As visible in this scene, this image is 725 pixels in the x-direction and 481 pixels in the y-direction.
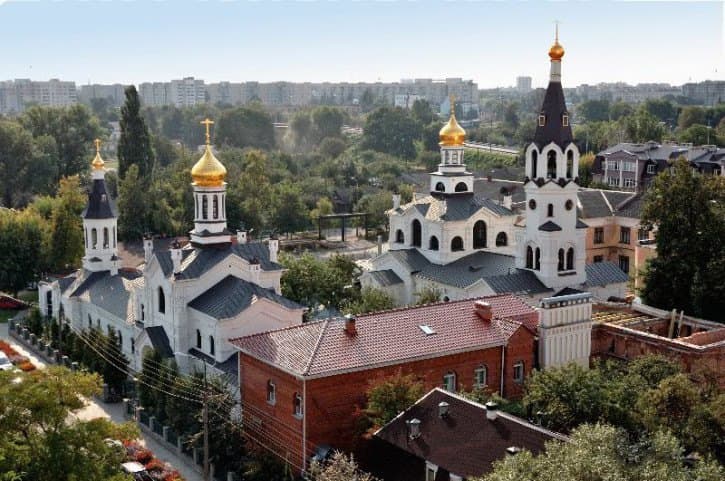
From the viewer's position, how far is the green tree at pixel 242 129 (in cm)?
11081

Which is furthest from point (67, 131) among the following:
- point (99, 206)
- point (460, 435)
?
point (460, 435)

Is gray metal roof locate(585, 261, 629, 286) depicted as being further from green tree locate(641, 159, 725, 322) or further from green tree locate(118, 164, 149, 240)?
green tree locate(118, 164, 149, 240)

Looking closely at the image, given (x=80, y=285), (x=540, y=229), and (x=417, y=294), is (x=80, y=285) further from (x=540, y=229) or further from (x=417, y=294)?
(x=540, y=229)

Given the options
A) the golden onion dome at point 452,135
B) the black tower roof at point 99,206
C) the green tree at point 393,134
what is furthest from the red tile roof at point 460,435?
the green tree at point 393,134

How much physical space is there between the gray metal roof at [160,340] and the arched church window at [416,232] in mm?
11980

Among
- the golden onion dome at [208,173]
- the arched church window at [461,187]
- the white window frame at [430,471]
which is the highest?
the golden onion dome at [208,173]

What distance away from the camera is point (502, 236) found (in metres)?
37.7

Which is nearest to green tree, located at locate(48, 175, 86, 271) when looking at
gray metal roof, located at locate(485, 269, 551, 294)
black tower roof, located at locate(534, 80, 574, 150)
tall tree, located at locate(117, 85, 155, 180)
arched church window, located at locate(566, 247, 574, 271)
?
tall tree, located at locate(117, 85, 155, 180)

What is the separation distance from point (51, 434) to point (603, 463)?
10.2 metres

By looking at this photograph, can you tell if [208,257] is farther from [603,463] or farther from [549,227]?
[603,463]

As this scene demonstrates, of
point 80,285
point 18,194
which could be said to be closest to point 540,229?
point 80,285

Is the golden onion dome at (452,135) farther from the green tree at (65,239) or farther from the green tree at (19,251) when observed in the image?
the green tree at (19,251)

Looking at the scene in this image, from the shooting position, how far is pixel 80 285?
3634cm

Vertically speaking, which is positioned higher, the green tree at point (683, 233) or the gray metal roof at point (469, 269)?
the green tree at point (683, 233)
